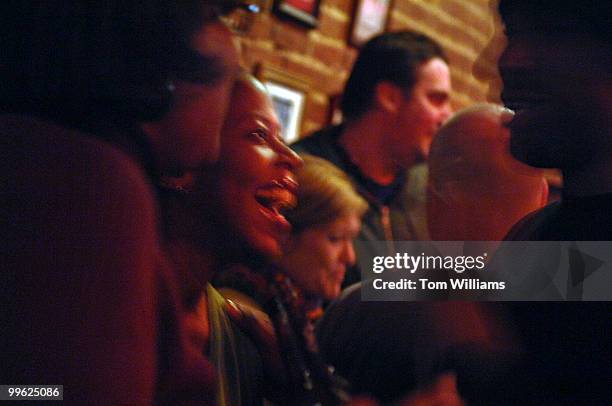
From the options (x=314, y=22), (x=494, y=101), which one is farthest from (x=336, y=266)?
(x=314, y=22)

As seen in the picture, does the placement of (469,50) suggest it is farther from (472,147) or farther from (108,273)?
(108,273)

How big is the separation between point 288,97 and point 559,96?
610 mm

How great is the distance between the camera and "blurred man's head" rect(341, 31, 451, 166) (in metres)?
Answer: 0.95

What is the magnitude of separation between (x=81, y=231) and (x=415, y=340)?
1.12ft

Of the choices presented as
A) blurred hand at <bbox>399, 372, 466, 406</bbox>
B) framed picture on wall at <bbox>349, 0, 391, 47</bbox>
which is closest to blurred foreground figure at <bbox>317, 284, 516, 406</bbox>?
blurred hand at <bbox>399, 372, 466, 406</bbox>

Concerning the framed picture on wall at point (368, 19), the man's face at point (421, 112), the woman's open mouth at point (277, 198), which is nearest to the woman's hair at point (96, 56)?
the woman's open mouth at point (277, 198)

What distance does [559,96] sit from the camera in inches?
23.0

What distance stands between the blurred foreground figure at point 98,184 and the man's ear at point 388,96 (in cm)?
58

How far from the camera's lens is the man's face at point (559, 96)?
1.90 feet

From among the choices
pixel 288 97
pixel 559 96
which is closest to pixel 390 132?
pixel 288 97

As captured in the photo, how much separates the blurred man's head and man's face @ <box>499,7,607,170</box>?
0.95ft

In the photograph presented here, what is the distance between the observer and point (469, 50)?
75 centimetres

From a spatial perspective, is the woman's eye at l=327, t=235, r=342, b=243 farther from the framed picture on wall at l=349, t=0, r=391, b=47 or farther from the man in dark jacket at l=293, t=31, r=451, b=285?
the framed picture on wall at l=349, t=0, r=391, b=47

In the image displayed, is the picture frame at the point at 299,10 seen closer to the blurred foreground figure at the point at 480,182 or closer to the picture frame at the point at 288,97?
the picture frame at the point at 288,97
